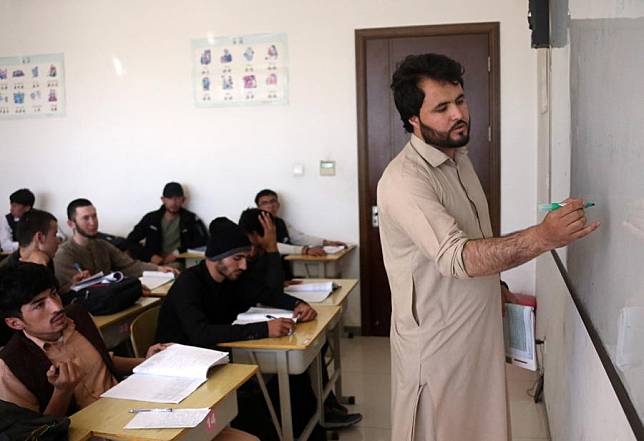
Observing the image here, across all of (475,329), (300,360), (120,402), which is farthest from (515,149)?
(120,402)

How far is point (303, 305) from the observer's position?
2.83 metres

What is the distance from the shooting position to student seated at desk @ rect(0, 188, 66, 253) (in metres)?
5.38

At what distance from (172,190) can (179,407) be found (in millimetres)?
3447

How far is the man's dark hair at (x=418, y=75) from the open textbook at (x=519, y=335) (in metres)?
0.69

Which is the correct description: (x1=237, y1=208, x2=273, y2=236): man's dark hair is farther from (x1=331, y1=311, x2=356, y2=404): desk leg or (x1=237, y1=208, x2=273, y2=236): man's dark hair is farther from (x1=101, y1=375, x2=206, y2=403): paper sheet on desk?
(x1=101, y1=375, x2=206, y2=403): paper sheet on desk

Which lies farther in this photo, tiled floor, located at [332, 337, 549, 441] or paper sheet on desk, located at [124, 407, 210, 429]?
tiled floor, located at [332, 337, 549, 441]

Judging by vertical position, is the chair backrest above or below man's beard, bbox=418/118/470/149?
below

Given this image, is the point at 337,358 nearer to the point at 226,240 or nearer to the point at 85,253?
the point at 226,240

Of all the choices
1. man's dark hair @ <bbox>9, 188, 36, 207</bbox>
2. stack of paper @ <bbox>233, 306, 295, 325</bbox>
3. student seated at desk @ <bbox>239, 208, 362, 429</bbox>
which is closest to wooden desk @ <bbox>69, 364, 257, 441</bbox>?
stack of paper @ <bbox>233, 306, 295, 325</bbox>

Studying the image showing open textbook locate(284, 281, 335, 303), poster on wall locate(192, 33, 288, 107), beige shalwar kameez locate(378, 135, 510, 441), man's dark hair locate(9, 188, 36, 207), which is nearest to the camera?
beige shalwar kameez locate(378, 135, 510, 441)

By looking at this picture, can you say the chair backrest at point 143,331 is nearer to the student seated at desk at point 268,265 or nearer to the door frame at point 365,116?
the student seated at desk at point 268,265

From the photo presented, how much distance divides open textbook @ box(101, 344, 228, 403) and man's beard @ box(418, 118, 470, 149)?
109 cm

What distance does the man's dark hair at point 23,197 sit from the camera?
17.6 feet

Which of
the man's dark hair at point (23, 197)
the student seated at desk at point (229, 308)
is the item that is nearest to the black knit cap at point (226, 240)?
the student seated at desk at point (229, 308)
